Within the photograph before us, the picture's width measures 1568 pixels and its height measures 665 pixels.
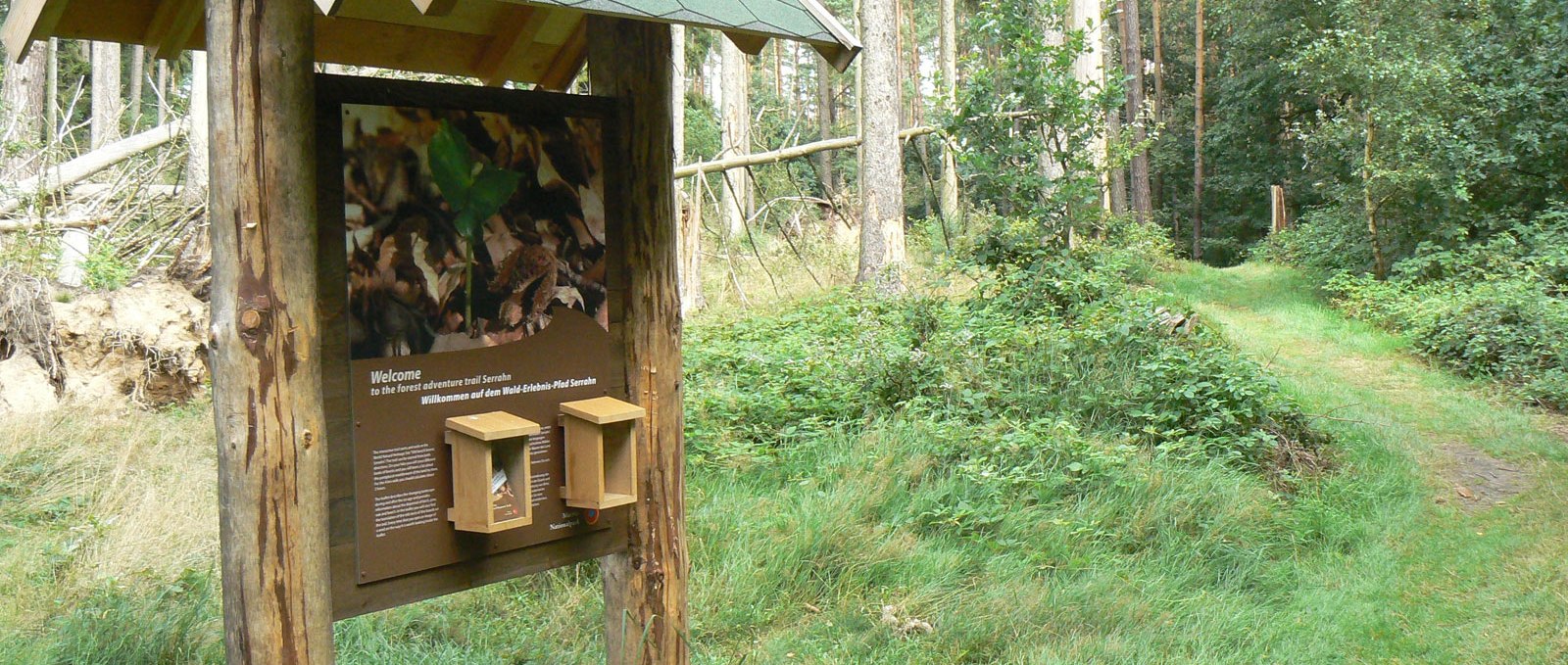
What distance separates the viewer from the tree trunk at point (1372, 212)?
627 inches

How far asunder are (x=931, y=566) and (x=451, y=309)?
310cm

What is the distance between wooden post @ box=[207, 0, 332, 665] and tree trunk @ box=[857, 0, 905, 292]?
36.8 ft

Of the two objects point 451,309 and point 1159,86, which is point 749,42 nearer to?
point 451,309

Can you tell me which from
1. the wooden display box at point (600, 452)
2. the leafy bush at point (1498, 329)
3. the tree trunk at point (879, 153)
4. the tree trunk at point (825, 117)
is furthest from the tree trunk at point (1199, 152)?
the wooden display box at point (600, 452)

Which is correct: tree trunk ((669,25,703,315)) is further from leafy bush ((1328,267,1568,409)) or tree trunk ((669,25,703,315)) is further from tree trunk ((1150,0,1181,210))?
tree trunk ((1150,0,1181,210))

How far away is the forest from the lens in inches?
195

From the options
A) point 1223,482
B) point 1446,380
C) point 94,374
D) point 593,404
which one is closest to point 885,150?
point 1446,380

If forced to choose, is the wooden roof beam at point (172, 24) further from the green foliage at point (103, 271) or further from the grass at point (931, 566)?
the green foliage at point (103, 271)

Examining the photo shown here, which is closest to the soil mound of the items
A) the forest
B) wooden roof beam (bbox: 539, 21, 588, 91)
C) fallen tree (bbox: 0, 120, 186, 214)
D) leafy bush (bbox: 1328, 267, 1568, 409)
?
the forest

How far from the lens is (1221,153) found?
32375 millimetres

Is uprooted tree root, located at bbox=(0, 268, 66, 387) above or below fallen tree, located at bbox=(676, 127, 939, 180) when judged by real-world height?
below

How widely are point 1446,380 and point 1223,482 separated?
569 centimetres

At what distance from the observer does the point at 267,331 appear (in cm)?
295

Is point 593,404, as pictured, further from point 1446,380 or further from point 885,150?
point 885,150
